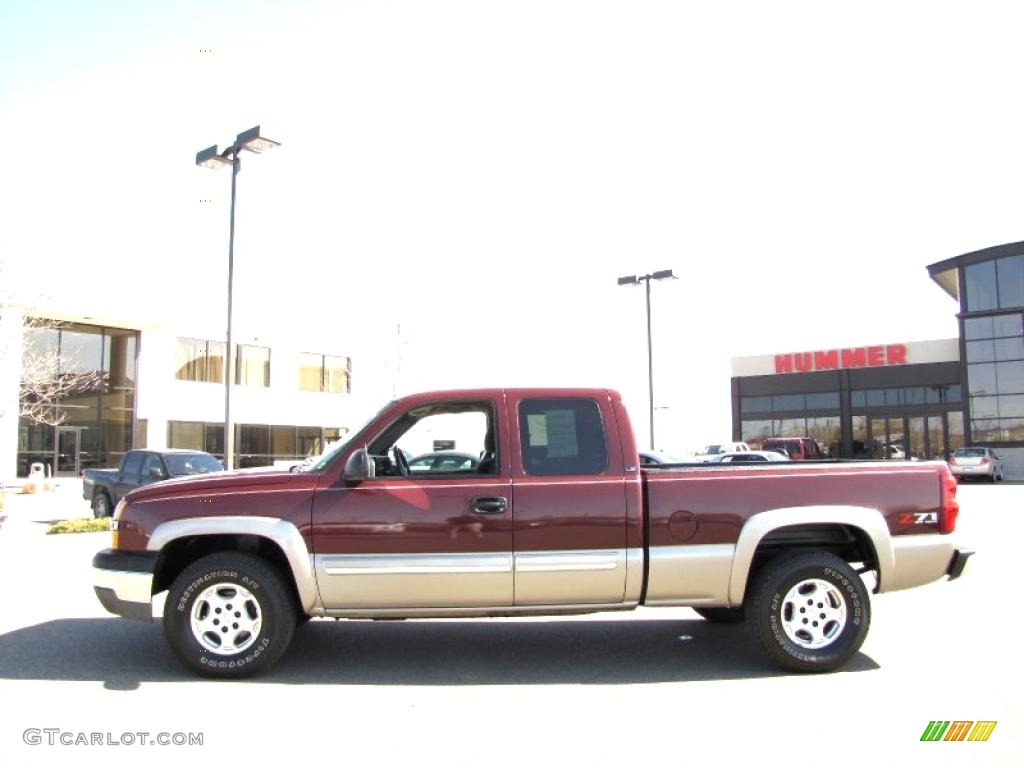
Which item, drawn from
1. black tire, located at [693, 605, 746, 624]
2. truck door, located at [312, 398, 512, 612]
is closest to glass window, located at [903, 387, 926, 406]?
→ black tire, located at [693, 605, 746, 624]

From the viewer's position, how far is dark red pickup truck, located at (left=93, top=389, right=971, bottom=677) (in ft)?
18.8

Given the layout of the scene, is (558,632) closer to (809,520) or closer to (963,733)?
(809,520)

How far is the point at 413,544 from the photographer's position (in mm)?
5711

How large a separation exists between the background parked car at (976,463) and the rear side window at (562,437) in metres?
33.5

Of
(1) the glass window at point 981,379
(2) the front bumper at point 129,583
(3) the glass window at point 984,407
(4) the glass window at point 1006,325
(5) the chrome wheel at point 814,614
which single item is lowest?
(5) the chrome wheel at point 814,614

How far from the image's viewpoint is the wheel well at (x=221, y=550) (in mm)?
5953

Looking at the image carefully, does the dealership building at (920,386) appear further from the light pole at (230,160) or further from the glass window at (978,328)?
the light pole at (230,160)

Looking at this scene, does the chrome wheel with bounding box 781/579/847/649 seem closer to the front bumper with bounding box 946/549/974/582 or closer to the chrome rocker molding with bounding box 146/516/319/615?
the front bumper with bounding box 946/549/974/582

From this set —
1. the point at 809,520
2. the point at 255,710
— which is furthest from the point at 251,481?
the point at 809,520

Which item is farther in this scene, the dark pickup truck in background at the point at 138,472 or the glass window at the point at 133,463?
the glass window at the point at 133,463

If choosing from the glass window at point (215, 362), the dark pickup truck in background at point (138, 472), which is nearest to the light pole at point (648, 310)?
the dark pickup truck in background at point (138, 472)

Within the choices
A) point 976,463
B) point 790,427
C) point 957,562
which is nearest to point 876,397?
point 790,427

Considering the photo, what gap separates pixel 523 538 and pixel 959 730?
2.71 metres

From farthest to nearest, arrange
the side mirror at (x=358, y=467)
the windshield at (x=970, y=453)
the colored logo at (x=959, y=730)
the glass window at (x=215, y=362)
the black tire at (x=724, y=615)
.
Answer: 1. the glass window at (x=215, y=362)
2. the windshield at (x=970, y=453)
3. the black tire at (x=724, y=615)
4. the side mirror at (x=358, y=467)
5. the colored logo at (x=959, y=730)
